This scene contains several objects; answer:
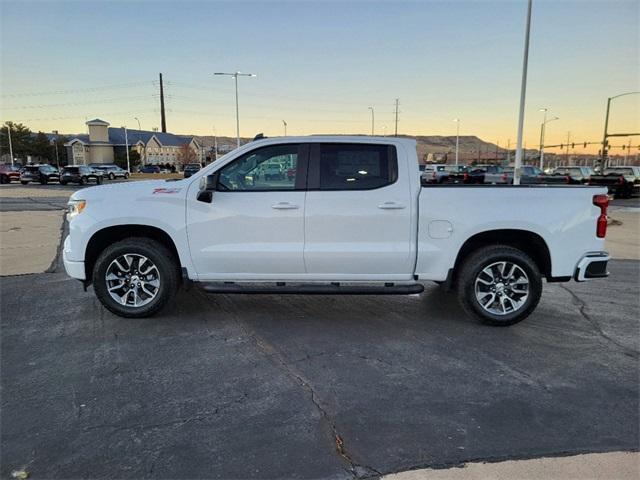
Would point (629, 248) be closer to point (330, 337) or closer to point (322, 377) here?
point (330, 337)

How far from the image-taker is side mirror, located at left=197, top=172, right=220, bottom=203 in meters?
4.80

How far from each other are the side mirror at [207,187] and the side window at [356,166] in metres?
1.11

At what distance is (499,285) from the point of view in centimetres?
498

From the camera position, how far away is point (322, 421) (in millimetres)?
3146

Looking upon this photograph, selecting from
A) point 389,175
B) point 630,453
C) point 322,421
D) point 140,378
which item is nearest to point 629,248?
point 389,175

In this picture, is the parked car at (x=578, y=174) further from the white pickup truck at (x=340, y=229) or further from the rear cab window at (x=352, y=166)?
the rear cab window at (x=352, y=166)

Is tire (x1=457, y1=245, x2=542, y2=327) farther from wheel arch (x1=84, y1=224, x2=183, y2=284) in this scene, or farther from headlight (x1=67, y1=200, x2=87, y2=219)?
headlight (x1=67, y1=200, x2=87, y2=219)

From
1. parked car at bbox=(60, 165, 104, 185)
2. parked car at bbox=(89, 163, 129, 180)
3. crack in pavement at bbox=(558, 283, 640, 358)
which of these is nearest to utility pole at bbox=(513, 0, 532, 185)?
crack in pavement at bbox=(558, 283, 640, 358)

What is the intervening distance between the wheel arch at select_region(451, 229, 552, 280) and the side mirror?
2.69 m

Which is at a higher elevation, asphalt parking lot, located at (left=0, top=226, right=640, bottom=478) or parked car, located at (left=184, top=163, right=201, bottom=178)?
parked car, located at (left=184, top=163, right=201, bottom=178)

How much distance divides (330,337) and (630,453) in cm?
258

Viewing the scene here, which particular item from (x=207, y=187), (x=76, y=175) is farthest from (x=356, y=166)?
(x=76, y=175)

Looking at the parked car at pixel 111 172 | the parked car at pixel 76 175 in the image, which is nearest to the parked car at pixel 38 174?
the parked car at pixel 76 175

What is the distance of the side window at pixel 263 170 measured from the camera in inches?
195
